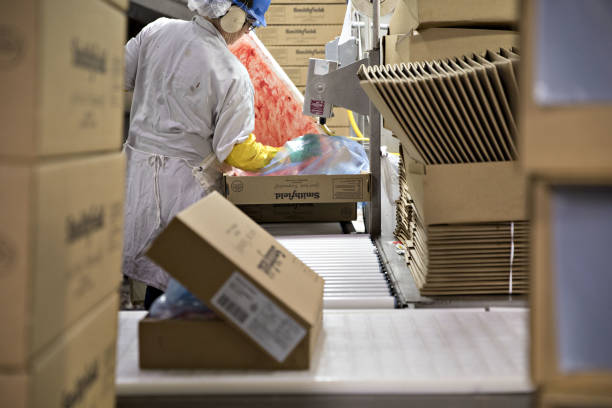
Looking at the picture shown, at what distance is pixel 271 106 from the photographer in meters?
3.04

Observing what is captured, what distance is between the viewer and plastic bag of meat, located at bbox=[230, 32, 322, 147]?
3043 millimetres

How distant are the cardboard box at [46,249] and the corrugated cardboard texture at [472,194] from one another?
0.82 m

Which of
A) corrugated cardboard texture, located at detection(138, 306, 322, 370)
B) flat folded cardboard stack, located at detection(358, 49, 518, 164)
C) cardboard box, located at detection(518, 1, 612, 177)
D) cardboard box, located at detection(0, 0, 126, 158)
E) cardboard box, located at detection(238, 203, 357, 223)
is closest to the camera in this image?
cardboard box, located at detection(518, 1, 612, 177)

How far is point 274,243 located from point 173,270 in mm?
304

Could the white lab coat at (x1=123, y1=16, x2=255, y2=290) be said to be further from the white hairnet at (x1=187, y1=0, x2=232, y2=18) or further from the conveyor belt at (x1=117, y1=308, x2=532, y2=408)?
the conveyor belt at (x1=117, y1=308, x2=532, y2=408)

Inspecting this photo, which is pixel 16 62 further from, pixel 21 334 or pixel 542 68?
pixel 542 68

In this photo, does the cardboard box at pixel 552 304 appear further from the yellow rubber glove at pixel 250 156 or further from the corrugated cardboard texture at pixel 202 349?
the yellow rubber glove at pixel 250 156

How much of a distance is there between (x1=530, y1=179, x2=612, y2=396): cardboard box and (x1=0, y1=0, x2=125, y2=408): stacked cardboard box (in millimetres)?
552

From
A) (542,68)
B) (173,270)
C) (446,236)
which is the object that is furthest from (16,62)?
(446,236)

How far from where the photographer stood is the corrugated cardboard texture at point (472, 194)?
1.42 metres

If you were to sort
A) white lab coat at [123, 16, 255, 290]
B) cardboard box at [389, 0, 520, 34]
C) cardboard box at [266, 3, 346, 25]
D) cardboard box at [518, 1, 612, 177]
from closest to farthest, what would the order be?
cardboard box at [518, 1, 612, 177]
cardboard box at [389, 0, 520, 34]
white lab coat at [123, 16, 255, 290]
cardboard box at [266, 3, 346, 25]

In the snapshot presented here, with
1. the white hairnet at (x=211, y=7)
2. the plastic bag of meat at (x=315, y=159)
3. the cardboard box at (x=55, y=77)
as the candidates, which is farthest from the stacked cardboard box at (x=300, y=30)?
the cardboard box at (x=55, y=77)

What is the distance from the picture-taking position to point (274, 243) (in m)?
1.26

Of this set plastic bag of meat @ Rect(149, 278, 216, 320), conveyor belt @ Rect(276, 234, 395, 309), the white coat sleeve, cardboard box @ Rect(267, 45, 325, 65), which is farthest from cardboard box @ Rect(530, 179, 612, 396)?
cardboard box @ Rect(267, 45, 325, 65)
